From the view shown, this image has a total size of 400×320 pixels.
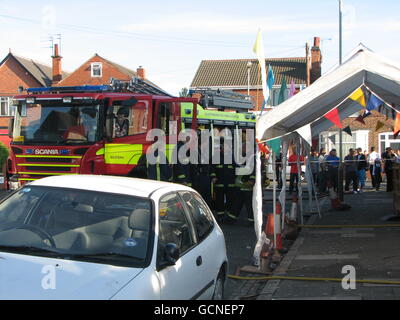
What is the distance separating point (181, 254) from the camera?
470cm

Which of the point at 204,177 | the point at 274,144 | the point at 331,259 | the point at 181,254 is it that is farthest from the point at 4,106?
the point at 181,254

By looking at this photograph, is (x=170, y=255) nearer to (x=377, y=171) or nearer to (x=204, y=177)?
(x=204, y=177)

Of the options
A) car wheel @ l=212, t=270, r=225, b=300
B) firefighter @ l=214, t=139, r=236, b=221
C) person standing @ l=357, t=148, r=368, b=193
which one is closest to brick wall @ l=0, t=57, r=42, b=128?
person standing @ l=357, t=148, r=368, b=193

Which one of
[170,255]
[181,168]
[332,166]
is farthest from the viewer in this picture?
[332,166]

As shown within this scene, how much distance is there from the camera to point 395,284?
22.6 feet

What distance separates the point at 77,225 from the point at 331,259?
5475 millimetres

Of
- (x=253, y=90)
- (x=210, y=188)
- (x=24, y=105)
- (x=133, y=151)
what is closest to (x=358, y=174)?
(x=210, y=188)

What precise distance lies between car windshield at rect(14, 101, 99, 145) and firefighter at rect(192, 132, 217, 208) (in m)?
3.24

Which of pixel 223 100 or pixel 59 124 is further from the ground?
pixel 223 100

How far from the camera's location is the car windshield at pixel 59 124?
10867 mm

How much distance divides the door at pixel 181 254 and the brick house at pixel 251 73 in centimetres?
3747

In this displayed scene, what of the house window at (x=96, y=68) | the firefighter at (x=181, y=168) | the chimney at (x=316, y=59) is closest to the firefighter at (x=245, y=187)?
the firefighter at (x=181, y=168)

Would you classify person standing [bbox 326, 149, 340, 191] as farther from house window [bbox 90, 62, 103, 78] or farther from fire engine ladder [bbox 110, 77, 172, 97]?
house window [bbox 90, 62, 103, 78]
